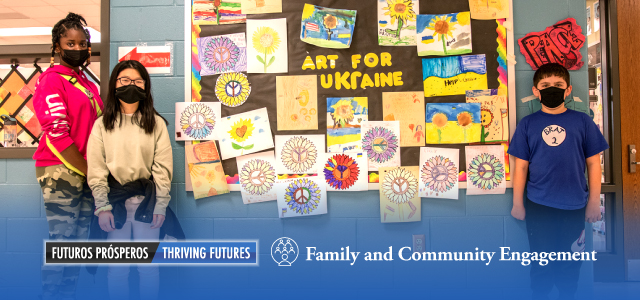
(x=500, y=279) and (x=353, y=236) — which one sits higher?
(x=353, y=236)

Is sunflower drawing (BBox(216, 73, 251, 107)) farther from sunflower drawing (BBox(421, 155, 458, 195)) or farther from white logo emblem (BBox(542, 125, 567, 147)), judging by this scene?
white logo emblem (BBox(542, 125, 567, 147))

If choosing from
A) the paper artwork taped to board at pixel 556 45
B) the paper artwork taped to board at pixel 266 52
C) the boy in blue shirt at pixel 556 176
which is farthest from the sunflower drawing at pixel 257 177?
the paper artwork taped to board at pixel 556 45

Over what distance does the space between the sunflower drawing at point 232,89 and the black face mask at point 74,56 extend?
63cm

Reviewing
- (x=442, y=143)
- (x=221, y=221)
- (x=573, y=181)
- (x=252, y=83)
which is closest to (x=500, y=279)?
(x=573, y=181)

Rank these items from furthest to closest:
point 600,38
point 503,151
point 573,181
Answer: point 600,38, point 503,151, point 573,181

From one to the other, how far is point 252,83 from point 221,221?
783mm

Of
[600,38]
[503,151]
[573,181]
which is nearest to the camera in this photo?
[573,181]

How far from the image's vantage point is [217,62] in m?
1.85

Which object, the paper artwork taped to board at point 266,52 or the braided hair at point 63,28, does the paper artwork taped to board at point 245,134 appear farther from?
the braided hair at point 63,28

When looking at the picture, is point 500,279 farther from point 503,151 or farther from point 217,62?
point 217,62

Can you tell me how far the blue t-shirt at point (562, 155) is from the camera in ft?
5.36

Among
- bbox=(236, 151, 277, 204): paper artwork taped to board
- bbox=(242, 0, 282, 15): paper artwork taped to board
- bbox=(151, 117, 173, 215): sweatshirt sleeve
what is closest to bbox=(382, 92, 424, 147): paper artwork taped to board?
bbox=(236, 151, 277, 204): paper artwork taped to board

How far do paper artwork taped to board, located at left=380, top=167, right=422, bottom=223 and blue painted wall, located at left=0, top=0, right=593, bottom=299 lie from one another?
49 millimetres

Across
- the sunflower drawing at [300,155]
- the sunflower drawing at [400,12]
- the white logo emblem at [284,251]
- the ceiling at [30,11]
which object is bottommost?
the white logo emblem at [284,251]
